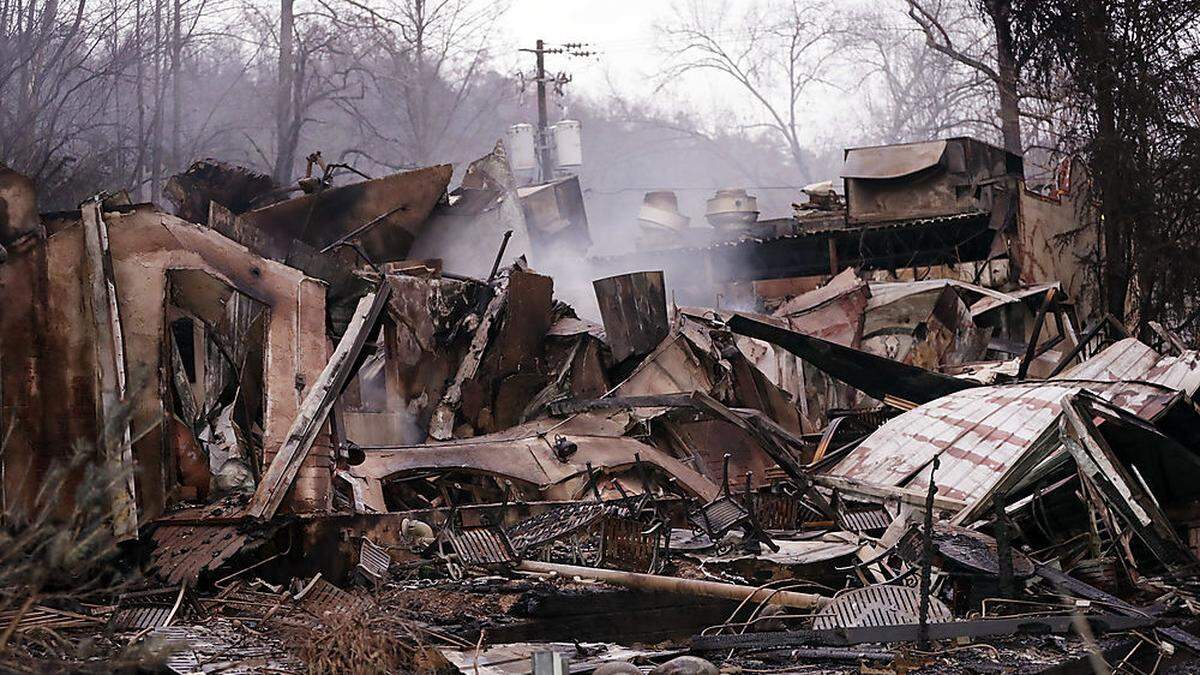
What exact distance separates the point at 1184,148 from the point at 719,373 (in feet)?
21.6

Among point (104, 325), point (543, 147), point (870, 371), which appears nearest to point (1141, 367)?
point (870, 371)

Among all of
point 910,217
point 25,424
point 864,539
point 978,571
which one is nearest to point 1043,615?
point 978,571

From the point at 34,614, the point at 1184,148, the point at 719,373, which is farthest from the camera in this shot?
the point at 1184,148

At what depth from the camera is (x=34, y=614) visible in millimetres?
5785

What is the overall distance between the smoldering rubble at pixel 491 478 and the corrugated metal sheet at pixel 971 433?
39 mm

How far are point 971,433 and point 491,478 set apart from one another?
3.89 m

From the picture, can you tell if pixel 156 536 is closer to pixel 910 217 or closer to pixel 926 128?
pixel 910 217

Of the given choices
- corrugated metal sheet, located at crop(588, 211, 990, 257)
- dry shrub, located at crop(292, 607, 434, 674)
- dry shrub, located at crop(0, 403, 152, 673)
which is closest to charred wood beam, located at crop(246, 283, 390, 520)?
dry shrub, located at crop(0, 403, 152, 673)

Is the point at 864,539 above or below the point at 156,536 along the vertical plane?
below

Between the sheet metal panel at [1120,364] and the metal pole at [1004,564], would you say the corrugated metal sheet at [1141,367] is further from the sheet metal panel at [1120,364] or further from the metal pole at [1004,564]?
the metal pole at [1004,564]

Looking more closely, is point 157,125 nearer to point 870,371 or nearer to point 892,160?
point 870,371

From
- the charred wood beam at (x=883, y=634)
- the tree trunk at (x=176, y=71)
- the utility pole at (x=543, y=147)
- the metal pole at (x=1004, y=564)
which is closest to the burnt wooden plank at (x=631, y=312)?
the metal pole at (x=1004, y=564)

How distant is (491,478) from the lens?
32.9ft

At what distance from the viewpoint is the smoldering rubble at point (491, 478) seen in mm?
5773
